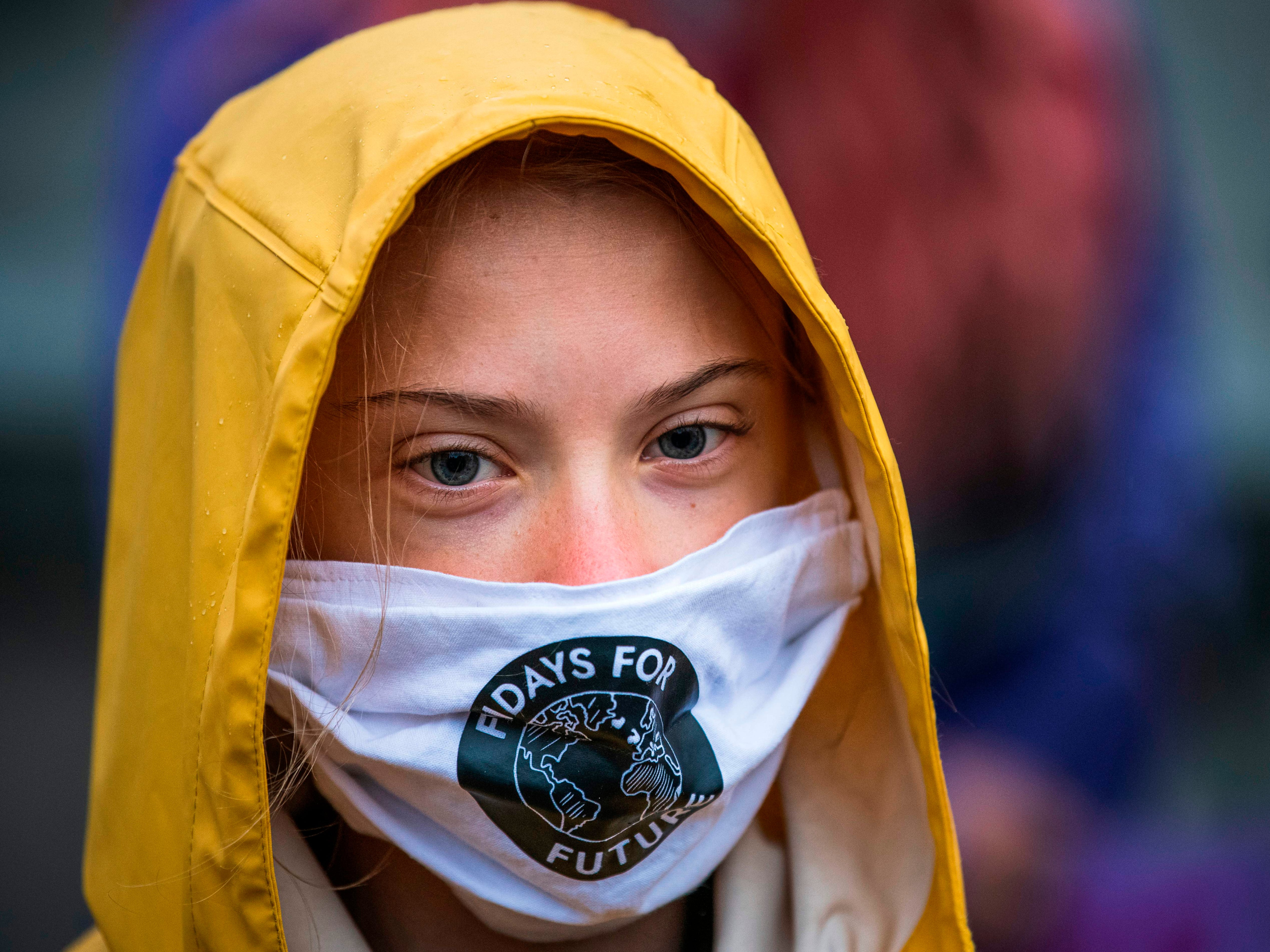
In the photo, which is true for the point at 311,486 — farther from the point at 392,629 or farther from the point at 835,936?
the point at 835,936

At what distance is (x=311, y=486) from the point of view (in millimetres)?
1084

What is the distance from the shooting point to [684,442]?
3.68 feet

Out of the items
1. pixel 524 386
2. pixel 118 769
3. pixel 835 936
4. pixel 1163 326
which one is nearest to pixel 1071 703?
pixel 1163 326

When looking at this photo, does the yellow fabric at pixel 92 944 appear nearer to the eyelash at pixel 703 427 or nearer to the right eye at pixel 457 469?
the right eye at pixel 457 469

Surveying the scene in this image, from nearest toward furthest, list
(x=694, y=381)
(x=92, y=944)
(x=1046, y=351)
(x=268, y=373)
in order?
(x=268, y=373)
(x=694, y=381)
(x=92, y=944)
(x=1046, y=351)

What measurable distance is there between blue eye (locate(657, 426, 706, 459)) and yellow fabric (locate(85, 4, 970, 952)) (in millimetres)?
158

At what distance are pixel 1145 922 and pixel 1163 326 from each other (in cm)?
133

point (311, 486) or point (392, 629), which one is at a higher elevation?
point (311, 486)

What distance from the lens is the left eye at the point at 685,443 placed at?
1.10 meters

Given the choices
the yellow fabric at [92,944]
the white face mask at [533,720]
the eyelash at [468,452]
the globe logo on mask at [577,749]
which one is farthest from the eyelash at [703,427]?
the yellow fabric at [92,944]

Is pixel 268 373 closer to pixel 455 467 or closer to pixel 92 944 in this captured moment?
pixel 455 467

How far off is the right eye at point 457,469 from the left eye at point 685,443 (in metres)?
0.17

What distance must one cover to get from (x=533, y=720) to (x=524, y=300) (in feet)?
1.37

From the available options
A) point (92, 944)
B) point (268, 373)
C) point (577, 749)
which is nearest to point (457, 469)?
point (268, 373)
